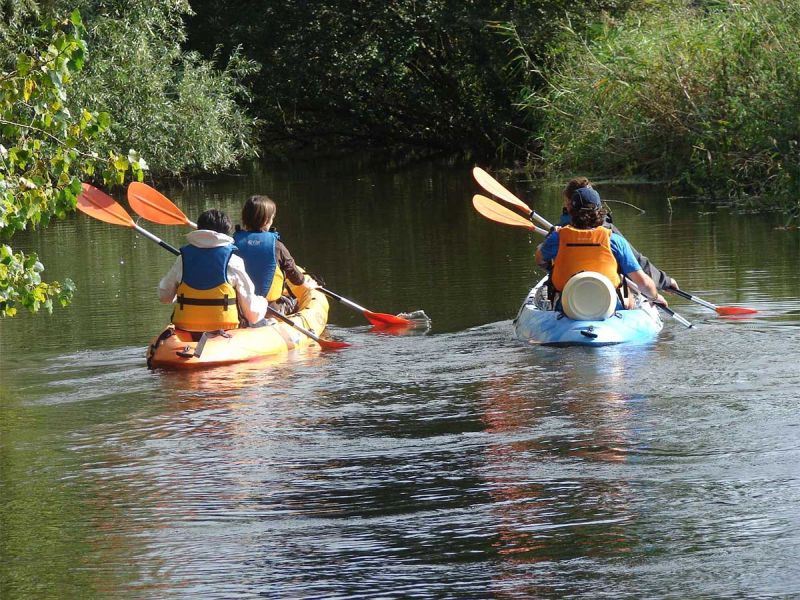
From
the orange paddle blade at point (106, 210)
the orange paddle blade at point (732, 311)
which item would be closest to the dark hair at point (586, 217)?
the orange paddle blade at point (732, 311)

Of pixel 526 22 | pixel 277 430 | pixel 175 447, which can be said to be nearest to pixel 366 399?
pixel 277 430

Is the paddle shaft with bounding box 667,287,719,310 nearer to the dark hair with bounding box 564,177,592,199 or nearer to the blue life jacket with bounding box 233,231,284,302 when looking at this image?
the dark hair with bounding box 564,177,592,199

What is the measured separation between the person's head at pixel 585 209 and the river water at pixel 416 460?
80 centimetres

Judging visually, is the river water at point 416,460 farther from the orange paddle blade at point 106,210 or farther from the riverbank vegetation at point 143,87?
the riverbank vegetation at point 143,87

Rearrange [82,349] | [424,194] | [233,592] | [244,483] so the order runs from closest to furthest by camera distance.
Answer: [233,592] → [244,483] → [82,349] → [424,194]

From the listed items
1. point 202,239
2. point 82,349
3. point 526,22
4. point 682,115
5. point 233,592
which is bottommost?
point 233,592

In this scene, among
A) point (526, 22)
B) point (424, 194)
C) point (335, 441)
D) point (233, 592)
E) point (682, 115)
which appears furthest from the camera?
point (526, 22)

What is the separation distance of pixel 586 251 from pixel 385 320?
1.87 metres

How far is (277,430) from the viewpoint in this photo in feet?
23.0

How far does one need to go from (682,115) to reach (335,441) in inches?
516

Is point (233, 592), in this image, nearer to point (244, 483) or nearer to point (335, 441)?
point (244, 483)

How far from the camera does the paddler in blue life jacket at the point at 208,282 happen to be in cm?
854

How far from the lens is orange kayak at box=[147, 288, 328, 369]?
8477 mm

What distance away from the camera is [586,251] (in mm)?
8773
